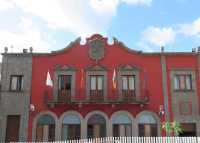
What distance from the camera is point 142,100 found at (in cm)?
2866

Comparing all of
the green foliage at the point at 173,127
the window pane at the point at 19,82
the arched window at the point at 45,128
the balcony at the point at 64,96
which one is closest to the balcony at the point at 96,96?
the balcony at the point at 64,96

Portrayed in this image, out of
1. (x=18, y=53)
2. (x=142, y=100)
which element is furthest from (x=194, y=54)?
(x=18, y=53)

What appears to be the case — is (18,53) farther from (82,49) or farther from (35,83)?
(82,49)

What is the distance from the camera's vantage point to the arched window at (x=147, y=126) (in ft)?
94.3

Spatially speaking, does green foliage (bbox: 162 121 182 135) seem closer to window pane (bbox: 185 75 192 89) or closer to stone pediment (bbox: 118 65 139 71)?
window pane (bbox: 185 75 192 89)

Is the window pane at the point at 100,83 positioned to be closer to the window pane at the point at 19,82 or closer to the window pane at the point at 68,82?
the window pane at the point at 68,82

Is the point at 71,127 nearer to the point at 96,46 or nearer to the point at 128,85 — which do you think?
the point at 128,85

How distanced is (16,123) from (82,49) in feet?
26.6

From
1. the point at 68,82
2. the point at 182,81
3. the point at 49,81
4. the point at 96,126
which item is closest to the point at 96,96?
the point at 96,126

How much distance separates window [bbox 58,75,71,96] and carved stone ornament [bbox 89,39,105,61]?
106 inches

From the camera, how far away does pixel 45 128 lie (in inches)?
1129

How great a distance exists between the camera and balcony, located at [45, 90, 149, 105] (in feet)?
93.4

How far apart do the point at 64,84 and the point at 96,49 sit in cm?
399

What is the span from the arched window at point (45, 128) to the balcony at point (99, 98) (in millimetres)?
1408
